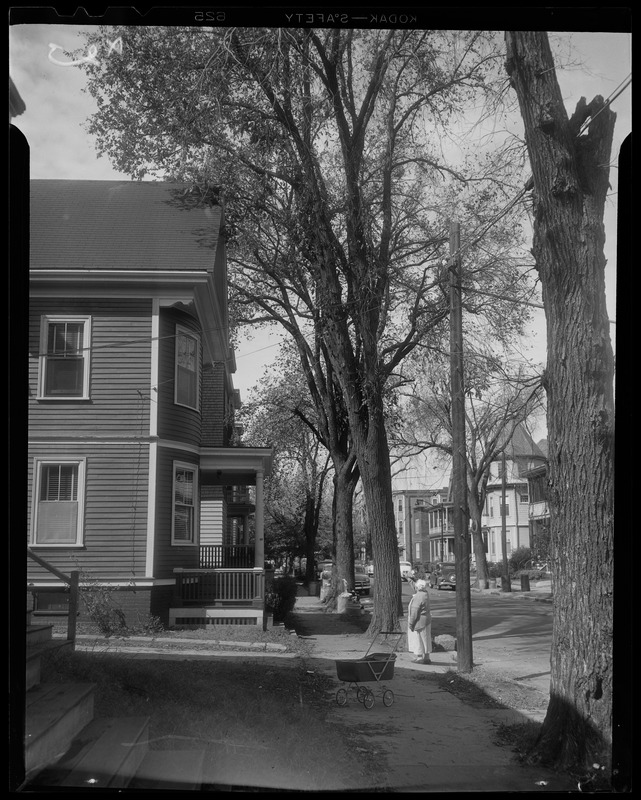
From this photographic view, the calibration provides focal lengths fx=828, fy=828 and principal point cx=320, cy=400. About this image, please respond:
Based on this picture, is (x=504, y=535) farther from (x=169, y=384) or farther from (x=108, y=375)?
(x=108, y=375)

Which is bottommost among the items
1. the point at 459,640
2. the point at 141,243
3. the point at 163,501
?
the point at 459,640

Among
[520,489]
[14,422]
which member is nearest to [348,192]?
[520,489]

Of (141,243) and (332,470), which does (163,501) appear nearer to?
(141,243)

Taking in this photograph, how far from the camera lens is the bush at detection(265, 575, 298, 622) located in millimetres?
14000

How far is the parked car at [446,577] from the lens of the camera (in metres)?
12.8

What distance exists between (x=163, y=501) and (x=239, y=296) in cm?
579

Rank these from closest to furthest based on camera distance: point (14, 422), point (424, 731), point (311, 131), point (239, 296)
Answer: point (14, 422) < point (424, 731) < point (311, 131) < point (239, 296)

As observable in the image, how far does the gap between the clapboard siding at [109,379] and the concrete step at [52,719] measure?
4.03 feet

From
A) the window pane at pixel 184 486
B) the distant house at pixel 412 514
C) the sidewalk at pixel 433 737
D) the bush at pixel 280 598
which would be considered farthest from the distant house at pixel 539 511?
the bush at pixel 280 598

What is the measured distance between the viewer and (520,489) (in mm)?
6492

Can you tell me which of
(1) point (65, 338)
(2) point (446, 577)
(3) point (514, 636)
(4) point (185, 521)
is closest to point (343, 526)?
(4) point (185, 521)

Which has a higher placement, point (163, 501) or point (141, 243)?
point (141, 243)

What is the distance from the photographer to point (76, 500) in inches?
164

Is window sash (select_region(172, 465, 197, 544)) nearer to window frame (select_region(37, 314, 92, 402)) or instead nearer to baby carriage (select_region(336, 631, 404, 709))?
baby carriage (select_region(336, 631, 404, 709))
